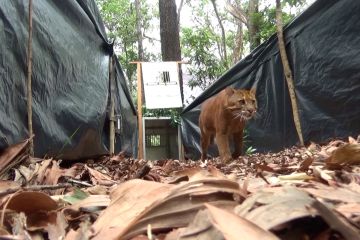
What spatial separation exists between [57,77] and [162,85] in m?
5.70

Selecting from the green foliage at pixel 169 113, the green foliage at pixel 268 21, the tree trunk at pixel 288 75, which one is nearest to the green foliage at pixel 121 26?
the green foliage at pixel 169 113

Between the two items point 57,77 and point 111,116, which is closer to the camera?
point 57,77

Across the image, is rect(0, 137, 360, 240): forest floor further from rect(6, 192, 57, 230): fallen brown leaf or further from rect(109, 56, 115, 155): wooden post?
rect(109, 56, 115, 155): wooden post

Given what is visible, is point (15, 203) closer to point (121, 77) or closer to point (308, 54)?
point (308, 54)

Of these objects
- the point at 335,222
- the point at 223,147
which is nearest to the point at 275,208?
the point at 335,222

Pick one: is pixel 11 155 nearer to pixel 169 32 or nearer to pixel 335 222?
pixel 335 222

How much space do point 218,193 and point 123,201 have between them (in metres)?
0.23

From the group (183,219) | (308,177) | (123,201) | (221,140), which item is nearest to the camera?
(183,219)

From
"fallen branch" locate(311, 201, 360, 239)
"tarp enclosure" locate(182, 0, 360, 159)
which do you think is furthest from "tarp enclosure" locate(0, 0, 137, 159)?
"fallen branch" locate(311, 201, 360, 239)

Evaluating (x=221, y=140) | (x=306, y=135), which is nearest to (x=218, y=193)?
(x=306, y=135)

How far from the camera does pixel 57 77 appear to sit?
3.48m

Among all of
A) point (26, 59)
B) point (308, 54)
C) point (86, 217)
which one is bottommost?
point (86, 217)

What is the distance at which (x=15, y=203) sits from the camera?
102 cm

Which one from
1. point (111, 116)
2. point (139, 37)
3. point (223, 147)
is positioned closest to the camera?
point (111, 116)
